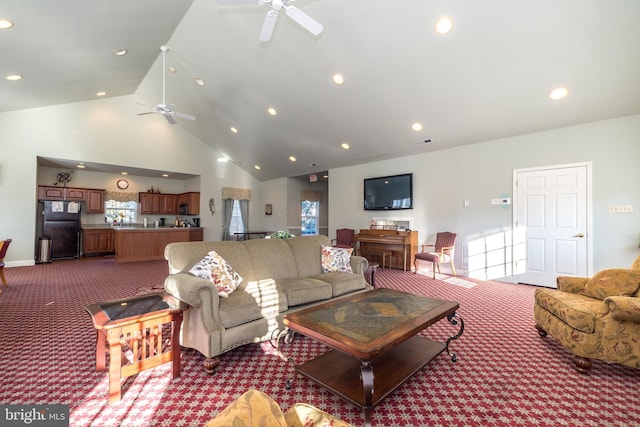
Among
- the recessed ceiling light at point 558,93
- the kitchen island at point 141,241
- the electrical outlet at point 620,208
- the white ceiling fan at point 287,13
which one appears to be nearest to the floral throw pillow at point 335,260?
the white ceiling fan at point 287,13

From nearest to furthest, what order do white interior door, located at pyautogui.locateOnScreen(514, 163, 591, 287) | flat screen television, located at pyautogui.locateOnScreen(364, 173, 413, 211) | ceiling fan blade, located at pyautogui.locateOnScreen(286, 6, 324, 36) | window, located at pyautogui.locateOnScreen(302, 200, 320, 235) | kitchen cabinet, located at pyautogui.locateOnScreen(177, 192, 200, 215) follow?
ceiling fan blade, located at pyautogui.locateOnScreen(286, 6, 324, 36), white interior door, located at pyautogui.locateOnScreen(514, 163, 591, 287), flat screen television, located at pyautogui.locateOnScreen(364, 173, 413, 211), kitchen cabinet, located at pyautogui.locateOnScreen(177, 192, 200, 215), window, located at pyautogui.locateOnScreen(302, 200, 320, 235)

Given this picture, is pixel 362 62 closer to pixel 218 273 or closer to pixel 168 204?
pixel 218 273

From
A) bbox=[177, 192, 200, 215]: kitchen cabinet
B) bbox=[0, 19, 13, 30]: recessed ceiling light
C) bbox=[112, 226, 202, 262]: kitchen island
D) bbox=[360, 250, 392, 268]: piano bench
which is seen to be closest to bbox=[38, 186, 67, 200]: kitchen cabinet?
bbox=[112, 226, 202, 262]: kitchen island

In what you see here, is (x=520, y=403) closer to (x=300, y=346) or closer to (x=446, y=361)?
(x=446, y=361)

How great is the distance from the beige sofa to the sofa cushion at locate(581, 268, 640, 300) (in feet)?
7.23

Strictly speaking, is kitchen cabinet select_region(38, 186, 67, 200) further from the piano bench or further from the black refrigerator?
the piano bench

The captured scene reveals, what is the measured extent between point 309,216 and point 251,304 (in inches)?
347

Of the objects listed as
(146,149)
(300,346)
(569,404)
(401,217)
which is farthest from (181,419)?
(146,149)

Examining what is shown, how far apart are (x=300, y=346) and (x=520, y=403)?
5.50ft

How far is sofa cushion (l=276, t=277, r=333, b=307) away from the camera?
276cm

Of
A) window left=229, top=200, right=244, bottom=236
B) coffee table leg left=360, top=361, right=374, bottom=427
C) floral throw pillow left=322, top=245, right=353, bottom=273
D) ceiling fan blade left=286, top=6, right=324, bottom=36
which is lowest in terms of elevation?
coffee table leg left=360, top=361, right=374, bottom=427

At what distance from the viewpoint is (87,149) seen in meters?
7.20

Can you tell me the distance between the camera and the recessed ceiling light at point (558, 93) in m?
3.82

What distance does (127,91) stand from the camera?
24.3 ft
